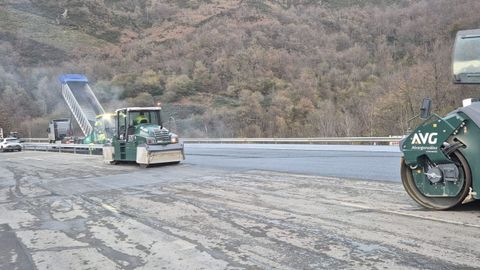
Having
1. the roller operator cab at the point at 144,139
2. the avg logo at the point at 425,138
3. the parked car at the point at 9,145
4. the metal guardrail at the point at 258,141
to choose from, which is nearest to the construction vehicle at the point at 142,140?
the roller operator cab at the point at 144,139

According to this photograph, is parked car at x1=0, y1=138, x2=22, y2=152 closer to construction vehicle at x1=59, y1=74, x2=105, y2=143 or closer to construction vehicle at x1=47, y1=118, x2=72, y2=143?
construction vehicle at x1=47, y1=118, x2=72, y2=143

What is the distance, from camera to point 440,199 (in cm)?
730

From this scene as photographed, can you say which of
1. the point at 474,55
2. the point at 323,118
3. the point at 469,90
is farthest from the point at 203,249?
the point at 323,118

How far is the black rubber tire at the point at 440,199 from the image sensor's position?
6.82m

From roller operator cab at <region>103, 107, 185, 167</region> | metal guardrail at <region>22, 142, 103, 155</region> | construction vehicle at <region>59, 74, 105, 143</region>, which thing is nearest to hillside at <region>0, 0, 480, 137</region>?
construction vehicle at <region>59, 74, 105, 143</region>

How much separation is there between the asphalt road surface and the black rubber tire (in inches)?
7.3

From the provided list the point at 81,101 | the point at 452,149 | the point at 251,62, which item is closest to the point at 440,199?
the point at 452,149

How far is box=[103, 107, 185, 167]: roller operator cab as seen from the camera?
18078mm

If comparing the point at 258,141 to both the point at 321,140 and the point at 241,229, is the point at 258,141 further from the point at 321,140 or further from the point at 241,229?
the point at 241,229

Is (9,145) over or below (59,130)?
below

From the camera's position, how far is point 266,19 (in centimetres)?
11769

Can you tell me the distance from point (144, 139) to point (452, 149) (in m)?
13.2

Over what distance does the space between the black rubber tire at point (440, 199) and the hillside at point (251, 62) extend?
26550 mm

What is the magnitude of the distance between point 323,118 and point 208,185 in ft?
98.4
